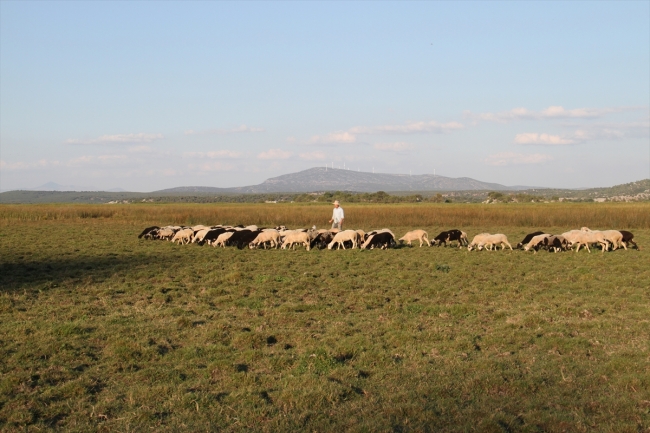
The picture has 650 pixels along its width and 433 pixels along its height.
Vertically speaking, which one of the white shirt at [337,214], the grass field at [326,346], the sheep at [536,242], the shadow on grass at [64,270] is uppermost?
the white shirt at [337,214]

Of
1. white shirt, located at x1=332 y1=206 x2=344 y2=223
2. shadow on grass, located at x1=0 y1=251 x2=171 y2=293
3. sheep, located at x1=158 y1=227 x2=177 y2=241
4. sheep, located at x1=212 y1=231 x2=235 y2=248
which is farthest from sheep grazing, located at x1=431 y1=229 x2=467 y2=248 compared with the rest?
sheep, located at x1=158 y1=227 x2=177 y2=241

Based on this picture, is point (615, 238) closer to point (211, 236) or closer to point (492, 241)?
point (492, 241)

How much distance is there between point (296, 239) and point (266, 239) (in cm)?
131

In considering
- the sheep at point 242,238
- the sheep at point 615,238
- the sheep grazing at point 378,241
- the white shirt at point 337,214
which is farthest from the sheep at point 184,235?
the sheep at point 615,238

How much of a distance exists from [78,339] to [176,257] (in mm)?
11459

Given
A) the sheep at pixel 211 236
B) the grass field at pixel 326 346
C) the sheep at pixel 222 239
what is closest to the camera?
the grass field at pixel 326 346

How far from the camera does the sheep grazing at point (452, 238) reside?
916 inches

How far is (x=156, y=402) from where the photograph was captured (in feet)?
20.0

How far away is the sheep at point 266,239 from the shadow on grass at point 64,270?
170 inches

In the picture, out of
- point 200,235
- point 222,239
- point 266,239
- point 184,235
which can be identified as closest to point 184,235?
point 184,235

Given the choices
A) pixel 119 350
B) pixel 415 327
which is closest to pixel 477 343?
pixel 415 327

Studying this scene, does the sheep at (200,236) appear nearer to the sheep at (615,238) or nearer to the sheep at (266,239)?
the sheep at (266,239)

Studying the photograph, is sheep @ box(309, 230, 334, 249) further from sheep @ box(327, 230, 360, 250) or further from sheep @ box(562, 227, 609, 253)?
sheep @ box(562, 227, 609, 253)

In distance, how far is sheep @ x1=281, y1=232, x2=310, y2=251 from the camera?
22562mm
